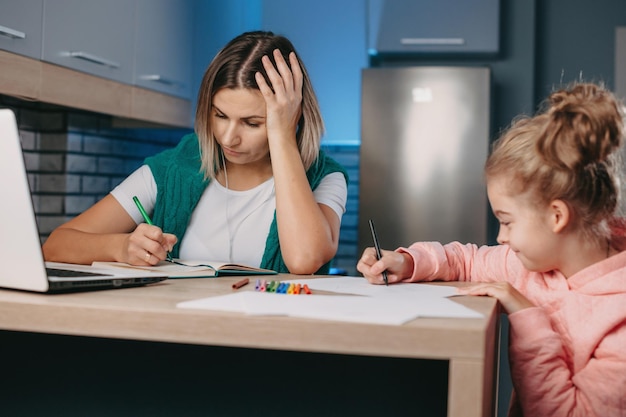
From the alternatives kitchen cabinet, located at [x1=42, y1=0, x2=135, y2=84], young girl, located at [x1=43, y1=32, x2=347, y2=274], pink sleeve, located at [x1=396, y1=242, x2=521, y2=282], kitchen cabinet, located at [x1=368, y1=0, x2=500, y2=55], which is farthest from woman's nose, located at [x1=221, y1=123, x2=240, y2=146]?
kitchen cabinet, located at [x1=368, y1=0, x2=500, y2=55]

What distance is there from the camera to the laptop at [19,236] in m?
0.94

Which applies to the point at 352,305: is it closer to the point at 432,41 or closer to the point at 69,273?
the point at 69,273

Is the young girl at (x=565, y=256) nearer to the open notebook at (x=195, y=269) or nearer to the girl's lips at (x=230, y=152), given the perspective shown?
the open notebook at (x=195, y=269)

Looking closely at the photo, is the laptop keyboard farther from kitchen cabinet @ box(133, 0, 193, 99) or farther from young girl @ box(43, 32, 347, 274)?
kitchen cabinet @ box(133, 0, 193, 99)

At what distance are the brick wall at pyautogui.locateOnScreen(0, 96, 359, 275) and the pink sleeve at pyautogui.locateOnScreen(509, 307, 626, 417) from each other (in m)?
1.90

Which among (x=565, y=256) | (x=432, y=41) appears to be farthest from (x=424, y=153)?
(x=565, y=256)

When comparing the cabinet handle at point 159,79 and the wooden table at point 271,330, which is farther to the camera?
the cabinet handle at point 159,79

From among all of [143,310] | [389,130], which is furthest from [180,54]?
[143,310]

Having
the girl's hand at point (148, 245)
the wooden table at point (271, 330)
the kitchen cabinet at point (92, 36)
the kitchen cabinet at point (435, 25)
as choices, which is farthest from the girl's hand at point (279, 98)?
the kitchen cabinet at point (435, 25)

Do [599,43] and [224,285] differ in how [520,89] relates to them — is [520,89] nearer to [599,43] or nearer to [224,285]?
[599,43]

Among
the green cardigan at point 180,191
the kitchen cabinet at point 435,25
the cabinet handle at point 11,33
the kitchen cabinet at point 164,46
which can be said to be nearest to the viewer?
the green cardigan at point 180,191

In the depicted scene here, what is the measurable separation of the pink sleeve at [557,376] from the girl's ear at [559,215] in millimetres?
166

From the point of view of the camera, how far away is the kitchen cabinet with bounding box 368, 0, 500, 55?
3561 millimetres

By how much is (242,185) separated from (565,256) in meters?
0.90
